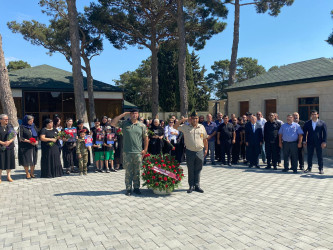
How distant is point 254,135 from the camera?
9680 millimetres

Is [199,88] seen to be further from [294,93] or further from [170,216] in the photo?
[170,216]

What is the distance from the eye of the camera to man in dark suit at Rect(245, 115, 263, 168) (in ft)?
31.6

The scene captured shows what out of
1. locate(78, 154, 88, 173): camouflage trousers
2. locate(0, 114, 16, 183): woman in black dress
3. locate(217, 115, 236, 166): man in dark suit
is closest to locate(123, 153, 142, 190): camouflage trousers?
locate(78, 154, 88, 173): camouflage trousers

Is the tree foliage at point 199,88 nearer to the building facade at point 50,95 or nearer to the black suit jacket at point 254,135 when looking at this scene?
the building facade at point 50,95

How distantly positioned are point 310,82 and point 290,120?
5866mm

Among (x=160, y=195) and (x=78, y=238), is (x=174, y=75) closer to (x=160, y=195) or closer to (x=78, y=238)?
(x=160, y=195)

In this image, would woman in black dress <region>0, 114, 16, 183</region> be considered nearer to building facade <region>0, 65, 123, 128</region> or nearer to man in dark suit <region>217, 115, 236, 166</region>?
man in dark suit <region>217, 115, 236, 166</region>

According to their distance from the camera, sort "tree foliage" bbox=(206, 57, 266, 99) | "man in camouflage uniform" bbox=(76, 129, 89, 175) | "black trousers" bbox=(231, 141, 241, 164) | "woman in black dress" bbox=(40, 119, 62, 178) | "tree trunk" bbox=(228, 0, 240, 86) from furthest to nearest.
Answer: "tree foliage" bbox=(206, 57, 266, 99), "tree trunk" bbox=(228, 0, 240, 86), "black trousers" bbox=(231, 141, 241, 164), "man in camouflage uniform" bbox=(76, 129, 89, 175), "woman in black dress" bbox=(40, 119, 62, 178)

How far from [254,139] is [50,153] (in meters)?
6.97

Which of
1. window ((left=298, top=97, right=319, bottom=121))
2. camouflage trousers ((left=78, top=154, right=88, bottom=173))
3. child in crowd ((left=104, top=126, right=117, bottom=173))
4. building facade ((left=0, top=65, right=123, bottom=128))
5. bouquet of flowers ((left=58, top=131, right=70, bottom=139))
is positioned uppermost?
building facade ((left=0, top=65, right=123, bottom=128))

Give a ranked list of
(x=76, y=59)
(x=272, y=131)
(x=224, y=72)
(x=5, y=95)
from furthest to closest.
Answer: (x=224, y=72) → (x=76, y=59) → (x=5, y=95) → (x=272, y=131)

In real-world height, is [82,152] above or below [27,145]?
below

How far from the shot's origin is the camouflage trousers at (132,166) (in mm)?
6125

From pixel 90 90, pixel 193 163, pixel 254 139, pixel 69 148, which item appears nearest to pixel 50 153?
pixel 69 148
